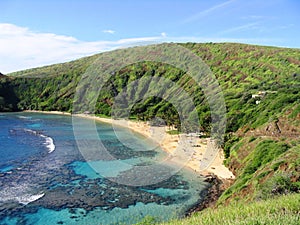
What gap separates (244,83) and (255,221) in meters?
93.2

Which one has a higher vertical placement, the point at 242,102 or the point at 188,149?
the point at 242,102

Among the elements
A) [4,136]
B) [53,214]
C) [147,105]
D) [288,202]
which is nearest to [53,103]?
[147,105]

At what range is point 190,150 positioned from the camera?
55938 mm

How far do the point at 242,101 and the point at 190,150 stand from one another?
2188 cm

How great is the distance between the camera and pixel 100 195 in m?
33.6

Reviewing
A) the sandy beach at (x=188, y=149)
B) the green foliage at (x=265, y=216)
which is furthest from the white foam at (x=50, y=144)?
the green foliage at (x=265, y=216)

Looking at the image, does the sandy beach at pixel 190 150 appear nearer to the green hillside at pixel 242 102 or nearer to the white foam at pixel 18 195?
the green hillside at pixel 242 102

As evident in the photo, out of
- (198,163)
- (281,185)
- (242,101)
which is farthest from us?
(242,101)

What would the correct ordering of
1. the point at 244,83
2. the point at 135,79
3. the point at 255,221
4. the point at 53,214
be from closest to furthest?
the point at 255,221
the point at 53,214
the point at 244,83
the point at 135,79

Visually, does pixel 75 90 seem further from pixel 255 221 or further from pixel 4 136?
pixel 255 221

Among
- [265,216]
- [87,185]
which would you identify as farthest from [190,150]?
[265,216]

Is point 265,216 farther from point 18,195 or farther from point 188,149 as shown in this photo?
point 188,149

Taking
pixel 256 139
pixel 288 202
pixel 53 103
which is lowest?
pixel 53 103

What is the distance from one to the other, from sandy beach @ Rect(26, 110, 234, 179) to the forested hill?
7.05 feet
